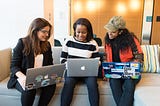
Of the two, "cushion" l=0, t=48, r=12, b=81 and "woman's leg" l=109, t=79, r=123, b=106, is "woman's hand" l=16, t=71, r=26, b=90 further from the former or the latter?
"woman's leg" l=109, t=79, r=123, b=106

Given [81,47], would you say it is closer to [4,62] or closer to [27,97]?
[27,97]

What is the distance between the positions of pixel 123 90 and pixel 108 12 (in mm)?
3344

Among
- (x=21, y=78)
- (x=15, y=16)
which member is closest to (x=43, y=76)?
(x=21, y=78)

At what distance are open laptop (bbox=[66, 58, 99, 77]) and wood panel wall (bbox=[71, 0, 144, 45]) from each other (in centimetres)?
308

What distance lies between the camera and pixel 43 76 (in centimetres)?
181

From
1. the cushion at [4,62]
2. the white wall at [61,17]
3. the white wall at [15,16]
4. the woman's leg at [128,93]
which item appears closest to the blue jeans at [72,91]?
the woman's leg at [128,93]

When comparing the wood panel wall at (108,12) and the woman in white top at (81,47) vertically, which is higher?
the wood panel wall at (108,12)

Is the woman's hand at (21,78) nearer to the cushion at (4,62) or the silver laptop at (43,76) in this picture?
the silver laptop at (43,76)

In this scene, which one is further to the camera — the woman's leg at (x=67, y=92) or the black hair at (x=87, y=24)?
the black hair at (x=87, y=24)

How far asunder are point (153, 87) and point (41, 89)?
3.60ft

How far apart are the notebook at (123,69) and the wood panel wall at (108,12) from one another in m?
3.03

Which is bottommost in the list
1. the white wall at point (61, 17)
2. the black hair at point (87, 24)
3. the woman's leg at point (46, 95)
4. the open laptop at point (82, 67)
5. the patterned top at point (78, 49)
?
the woman's leg at point (46, 95)

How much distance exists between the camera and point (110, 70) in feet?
6.65

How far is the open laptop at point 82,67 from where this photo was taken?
1938mm
